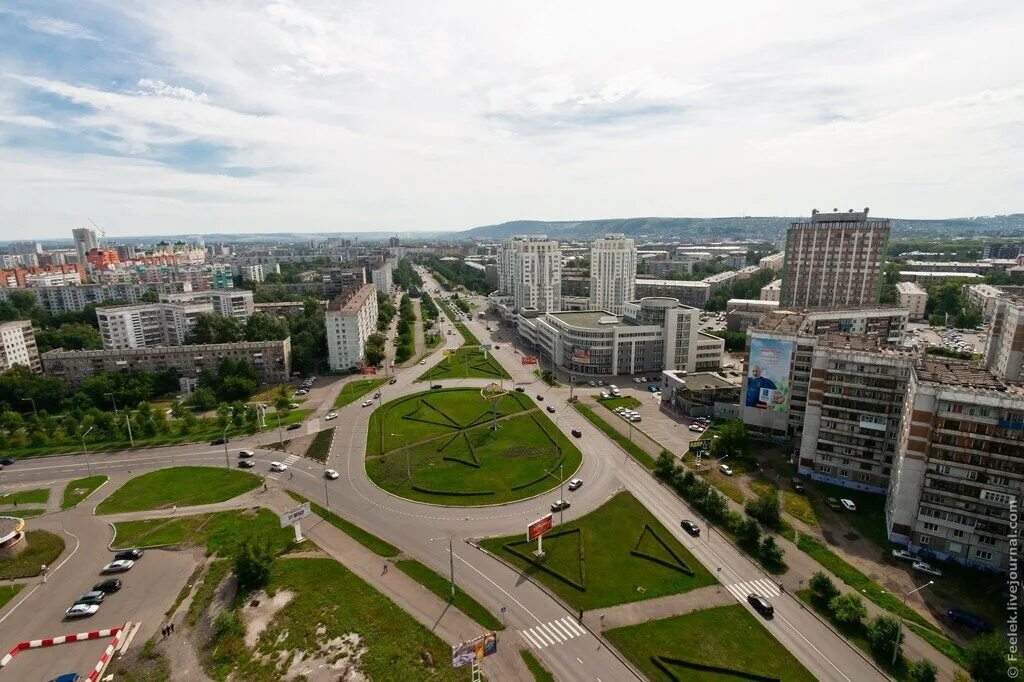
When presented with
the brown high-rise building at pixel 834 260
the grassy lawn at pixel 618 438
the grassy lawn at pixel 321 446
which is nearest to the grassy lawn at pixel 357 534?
the grassy lawn at pixel 321 446

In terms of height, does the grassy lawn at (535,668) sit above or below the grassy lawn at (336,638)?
below

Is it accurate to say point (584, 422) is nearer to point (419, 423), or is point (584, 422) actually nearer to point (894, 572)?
point (419, 423)

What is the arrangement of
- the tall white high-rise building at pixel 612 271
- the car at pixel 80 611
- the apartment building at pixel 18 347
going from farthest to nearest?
→ the tall white high-rise building at pixel 612 271 → the apartment building at pixel 18 347 → the car at pixel 80 611

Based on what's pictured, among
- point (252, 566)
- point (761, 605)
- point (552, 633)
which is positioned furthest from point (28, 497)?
point (761, 605)

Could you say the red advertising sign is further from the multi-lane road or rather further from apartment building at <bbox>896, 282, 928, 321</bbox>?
apartment building at <bbox>896, 282, 928, 321</bbox>

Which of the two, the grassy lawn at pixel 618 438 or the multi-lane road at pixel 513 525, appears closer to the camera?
the multi-lane road at pixel 513 525

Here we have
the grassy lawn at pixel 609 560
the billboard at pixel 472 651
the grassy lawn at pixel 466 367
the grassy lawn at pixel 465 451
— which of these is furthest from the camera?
the grassy lawn at pixel 466 367

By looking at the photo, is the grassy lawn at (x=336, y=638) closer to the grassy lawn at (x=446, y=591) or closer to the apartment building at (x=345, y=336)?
A: the grassy lawn at (x=446, y=591)
